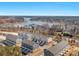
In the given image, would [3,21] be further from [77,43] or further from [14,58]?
[77,43]

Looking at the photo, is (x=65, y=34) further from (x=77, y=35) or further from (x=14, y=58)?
(x=14, y=58)

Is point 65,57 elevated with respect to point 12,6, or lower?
lower

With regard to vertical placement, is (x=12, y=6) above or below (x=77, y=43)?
above

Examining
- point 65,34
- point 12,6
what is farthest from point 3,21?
point 65,34

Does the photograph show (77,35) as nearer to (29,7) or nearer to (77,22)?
(77,22)

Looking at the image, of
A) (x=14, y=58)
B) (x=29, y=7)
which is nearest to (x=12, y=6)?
(x=29, y=7)

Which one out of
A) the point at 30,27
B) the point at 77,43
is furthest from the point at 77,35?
the point at 30,27
